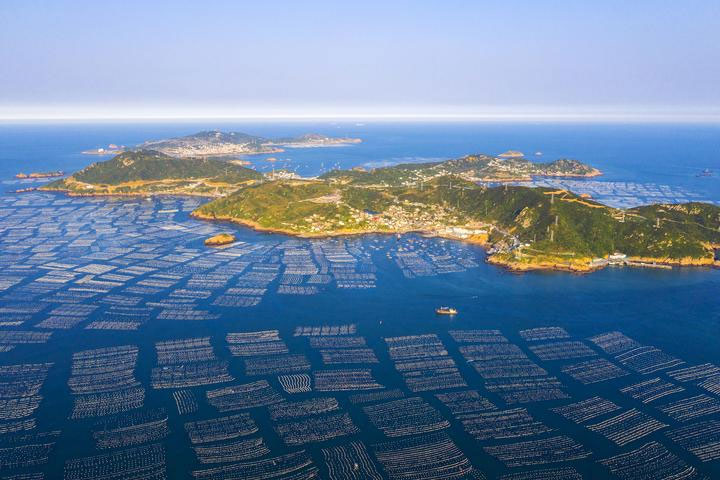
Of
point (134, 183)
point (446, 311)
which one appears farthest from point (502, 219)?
point (134, 183)

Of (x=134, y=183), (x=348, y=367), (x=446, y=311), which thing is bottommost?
(x=348, y=367)

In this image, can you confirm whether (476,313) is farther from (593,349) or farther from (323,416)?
(323,416)

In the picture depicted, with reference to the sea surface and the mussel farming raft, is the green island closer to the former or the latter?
the sea surface

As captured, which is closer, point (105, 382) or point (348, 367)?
point (105, 382)

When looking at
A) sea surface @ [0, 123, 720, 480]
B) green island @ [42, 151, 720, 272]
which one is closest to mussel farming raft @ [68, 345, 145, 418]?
sea surface @ [0, 123, 720, 480]

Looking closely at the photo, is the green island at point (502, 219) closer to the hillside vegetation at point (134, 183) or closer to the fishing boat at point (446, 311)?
the hillside vegetation at point (134, 183)

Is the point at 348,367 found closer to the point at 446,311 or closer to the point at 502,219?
the point at 446,311

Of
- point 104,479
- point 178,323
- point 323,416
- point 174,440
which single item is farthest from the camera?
point 178,323

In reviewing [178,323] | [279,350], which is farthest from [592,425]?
[178,323]
